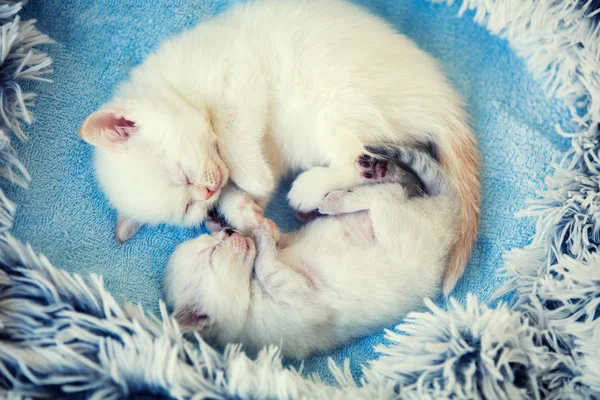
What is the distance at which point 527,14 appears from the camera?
1.62 m

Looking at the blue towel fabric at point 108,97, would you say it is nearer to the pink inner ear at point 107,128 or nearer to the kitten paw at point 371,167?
the pink inner ear at point 107,128

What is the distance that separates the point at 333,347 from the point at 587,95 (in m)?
1.05

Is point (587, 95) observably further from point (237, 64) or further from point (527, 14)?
point (237, 64)

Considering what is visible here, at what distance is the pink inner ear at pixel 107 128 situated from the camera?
52.3 inches

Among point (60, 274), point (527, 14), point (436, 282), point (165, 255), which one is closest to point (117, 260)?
point (165, 255)


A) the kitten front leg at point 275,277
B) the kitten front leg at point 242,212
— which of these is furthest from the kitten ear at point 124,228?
the kitten front leg at point 275,277

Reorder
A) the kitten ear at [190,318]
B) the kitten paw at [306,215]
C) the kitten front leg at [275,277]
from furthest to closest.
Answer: the kitten paw at [306,215]
the kitten front leg at [275,277]
the kitten ear at [190,318]

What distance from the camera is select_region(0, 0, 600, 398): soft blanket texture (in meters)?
1.17

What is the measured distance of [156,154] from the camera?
4.63 ft

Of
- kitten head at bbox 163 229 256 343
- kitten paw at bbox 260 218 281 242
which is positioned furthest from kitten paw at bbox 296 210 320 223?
kitten head at bbox 163 229 256 343

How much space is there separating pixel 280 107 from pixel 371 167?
325 millimetres

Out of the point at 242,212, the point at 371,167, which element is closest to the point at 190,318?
the point at 242,212

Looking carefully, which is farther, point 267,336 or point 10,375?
point 267,336

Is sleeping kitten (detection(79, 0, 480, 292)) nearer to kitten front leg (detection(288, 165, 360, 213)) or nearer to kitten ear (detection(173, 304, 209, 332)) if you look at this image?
kitten front leg (detection(288, 165, 360, 213))
